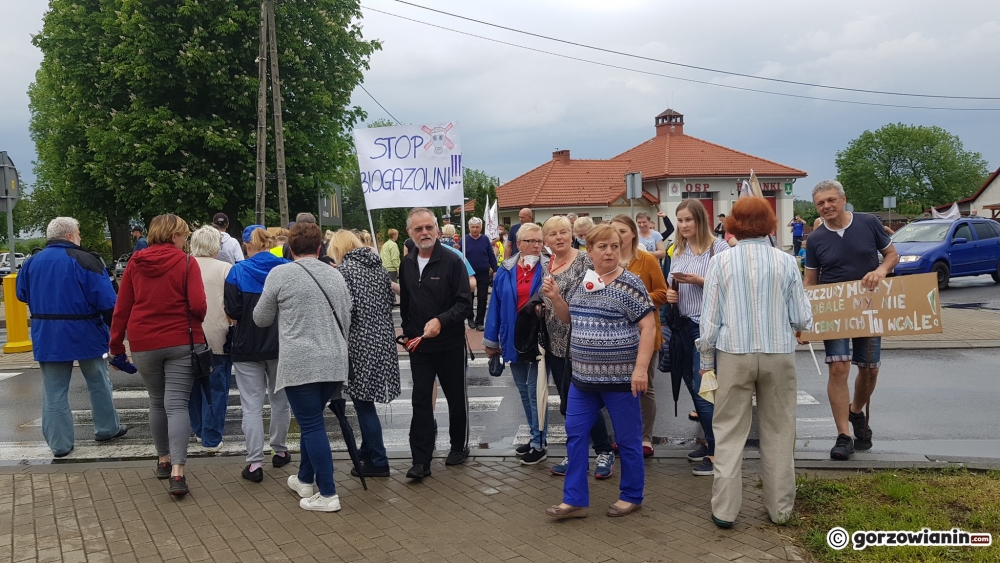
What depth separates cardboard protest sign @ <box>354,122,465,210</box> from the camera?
7.37m

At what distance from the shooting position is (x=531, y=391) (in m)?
6.15

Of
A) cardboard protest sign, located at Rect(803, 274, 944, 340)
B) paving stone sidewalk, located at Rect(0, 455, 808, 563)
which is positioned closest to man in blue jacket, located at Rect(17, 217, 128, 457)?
paving stone sidewalk, located at Rect(0, 455, 808, 563)

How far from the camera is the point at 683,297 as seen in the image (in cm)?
576

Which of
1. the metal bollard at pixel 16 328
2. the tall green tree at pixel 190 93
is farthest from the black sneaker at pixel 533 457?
the tall green tree at pixel 190 93

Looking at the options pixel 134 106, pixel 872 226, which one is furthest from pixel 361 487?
pixel 134 106

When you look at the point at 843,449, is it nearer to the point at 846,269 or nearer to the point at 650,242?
the point at 846,269

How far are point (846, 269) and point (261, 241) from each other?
4550 mm

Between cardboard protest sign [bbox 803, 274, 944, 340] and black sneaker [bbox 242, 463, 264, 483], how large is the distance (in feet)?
13.9

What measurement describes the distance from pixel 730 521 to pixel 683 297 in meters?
1.84

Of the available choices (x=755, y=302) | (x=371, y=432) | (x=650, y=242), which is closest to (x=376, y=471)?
(x=371, y=432)

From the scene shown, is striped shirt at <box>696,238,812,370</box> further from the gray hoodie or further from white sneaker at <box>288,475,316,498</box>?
white sneaker at <box>288,475,316,498</box>

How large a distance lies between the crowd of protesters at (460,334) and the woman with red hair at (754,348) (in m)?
0.01

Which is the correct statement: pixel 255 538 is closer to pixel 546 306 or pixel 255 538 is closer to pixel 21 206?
pixel 546 306

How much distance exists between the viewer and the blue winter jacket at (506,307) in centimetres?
584
